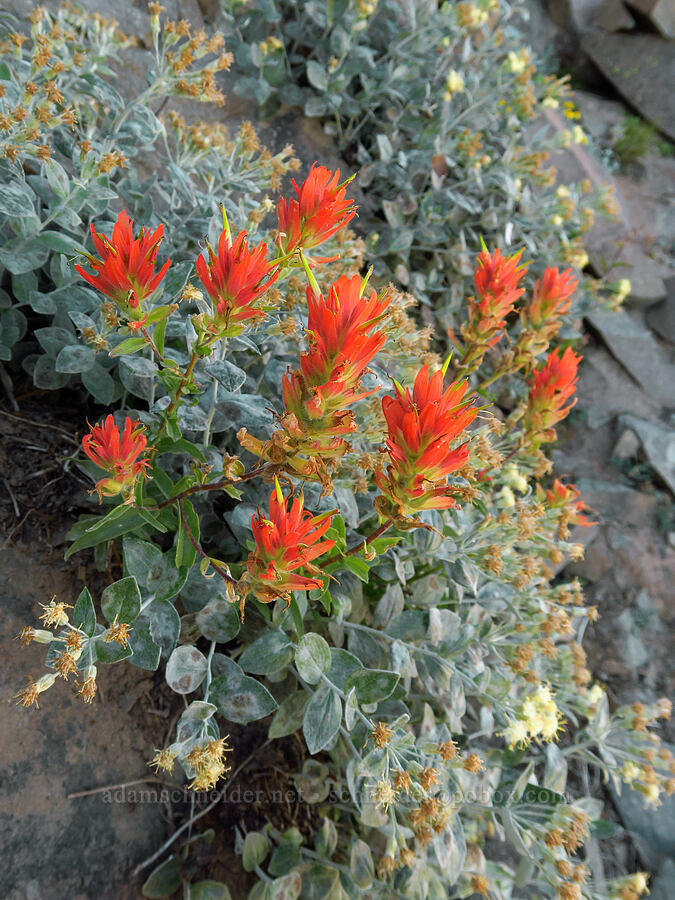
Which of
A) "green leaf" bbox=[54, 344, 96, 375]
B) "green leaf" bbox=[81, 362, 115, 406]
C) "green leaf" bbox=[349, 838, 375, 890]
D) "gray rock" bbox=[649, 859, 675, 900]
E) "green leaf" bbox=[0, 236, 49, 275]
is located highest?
"green leaf" bbox=[0, 236, 49, 275]

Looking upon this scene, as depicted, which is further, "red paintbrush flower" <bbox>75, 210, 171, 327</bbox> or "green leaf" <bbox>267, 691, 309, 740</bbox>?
"green leaf" <bbox>267, 691, 309, 740</bbox>

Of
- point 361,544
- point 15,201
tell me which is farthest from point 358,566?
point 15,201

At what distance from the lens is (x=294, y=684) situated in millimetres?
1436

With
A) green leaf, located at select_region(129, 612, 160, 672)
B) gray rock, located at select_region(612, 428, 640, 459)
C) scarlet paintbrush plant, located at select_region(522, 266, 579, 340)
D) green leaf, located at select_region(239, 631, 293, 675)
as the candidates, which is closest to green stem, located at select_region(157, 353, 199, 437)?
green leaf, located at select_region(129, 612, 160, 672)

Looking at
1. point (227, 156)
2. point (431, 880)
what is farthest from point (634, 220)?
point (431, 880)

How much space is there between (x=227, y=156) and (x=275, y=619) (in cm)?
121

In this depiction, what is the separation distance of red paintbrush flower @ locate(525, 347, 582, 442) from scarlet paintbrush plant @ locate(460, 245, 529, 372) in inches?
5.5

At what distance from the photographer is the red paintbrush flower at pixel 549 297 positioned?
1511mm

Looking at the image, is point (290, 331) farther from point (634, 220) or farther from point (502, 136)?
point (634, 220)

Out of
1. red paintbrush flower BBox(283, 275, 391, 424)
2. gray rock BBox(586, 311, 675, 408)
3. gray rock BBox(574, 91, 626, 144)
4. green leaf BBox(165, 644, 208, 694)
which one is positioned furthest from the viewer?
gray rock BBox(574, 91, 626, 144)

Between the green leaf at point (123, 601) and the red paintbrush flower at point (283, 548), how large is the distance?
0.28 meters

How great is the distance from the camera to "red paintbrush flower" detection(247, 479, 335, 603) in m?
0.86

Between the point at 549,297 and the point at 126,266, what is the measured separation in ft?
3.32

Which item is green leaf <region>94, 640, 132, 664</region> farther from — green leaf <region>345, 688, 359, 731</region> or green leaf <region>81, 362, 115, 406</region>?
green leaf <region>81, 362, 115, 406</region>
